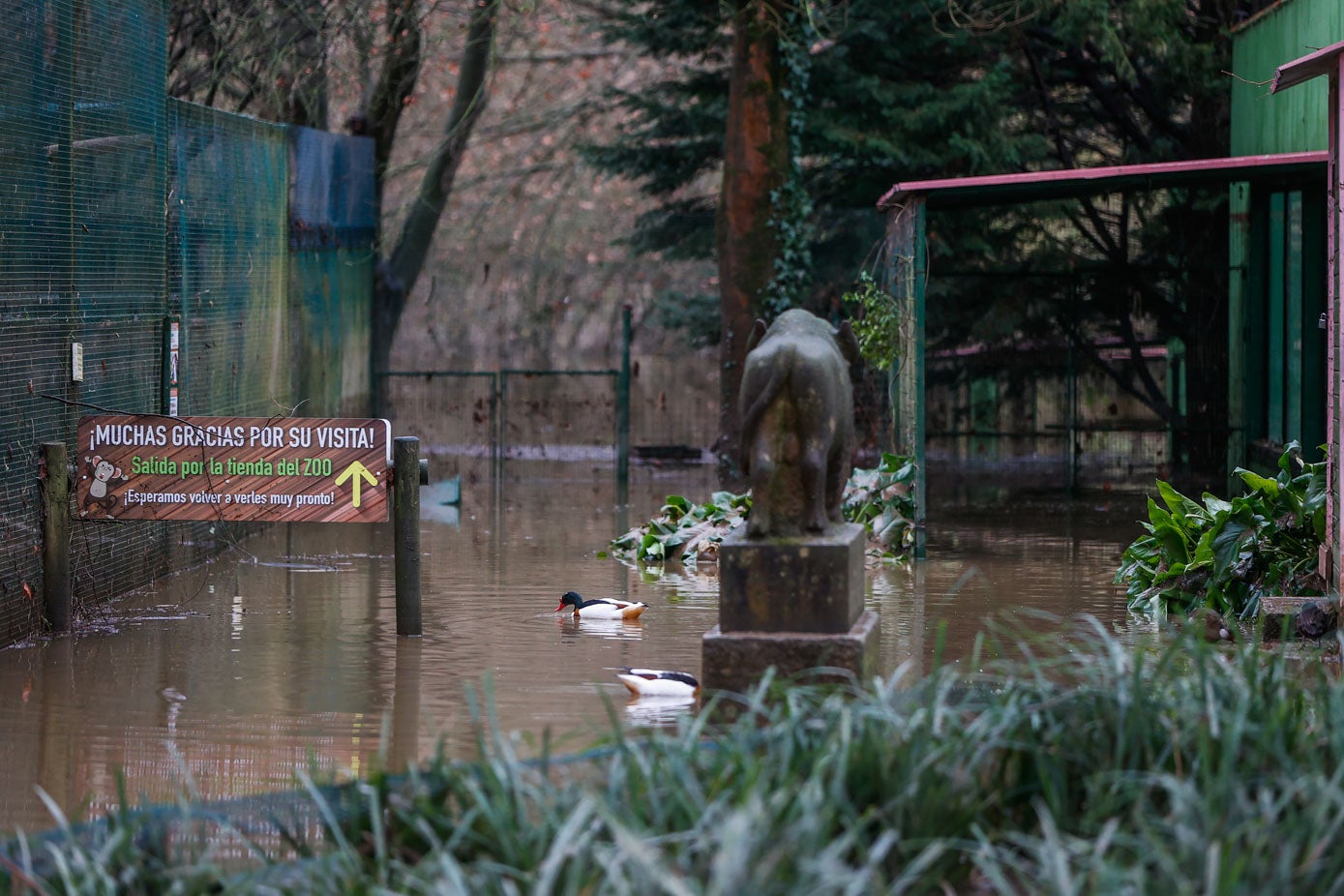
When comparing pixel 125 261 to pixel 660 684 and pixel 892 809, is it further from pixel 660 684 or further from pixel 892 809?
pixel 892 809

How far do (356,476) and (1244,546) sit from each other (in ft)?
18.4

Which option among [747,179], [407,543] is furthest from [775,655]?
[747,179]

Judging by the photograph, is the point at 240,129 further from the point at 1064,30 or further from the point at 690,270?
the point at 690,270

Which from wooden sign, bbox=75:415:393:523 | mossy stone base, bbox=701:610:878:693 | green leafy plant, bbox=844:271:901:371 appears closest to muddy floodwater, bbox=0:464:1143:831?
mossy stone base, bbox=701:610:878:693

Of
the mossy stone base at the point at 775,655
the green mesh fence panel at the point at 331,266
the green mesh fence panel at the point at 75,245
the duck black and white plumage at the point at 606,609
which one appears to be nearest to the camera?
the mossy stone base at the point at 775,655

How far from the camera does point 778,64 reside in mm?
19922

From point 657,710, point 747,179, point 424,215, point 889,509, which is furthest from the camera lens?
point 424,215

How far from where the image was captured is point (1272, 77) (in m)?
15.4

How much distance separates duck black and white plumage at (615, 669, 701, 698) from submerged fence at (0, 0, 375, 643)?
13.7ft

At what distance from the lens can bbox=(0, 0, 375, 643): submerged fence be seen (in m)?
11.0

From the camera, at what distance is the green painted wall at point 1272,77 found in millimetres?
16094

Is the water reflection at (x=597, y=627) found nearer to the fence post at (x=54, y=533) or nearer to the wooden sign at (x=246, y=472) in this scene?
the wooden sign at (x=246, y=472)

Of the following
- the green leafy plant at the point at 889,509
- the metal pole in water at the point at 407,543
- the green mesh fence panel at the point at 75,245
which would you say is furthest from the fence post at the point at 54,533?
the green leafy plant at the point at 889,509

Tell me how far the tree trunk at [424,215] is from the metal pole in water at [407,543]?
12.0m
